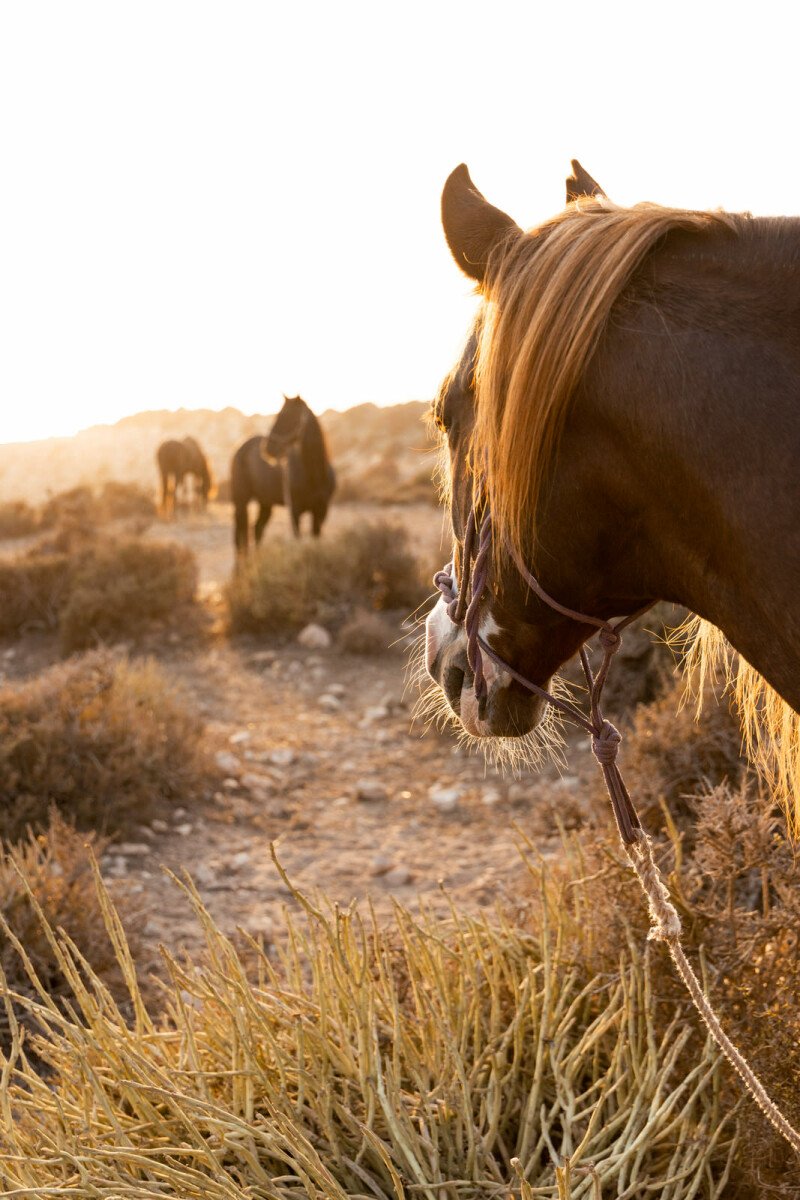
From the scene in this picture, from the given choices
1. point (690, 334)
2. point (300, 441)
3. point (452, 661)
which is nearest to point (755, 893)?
point (452, 661)

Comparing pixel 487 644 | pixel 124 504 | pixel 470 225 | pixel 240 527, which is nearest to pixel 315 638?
pixel 240 527

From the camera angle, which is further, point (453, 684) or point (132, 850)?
point (132, 850)

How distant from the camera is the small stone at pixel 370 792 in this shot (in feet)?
16.9

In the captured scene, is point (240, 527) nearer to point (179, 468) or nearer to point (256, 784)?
point (256, 784)

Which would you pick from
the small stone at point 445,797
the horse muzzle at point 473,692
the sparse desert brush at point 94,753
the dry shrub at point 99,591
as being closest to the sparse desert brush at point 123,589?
the dry shrub at point 99,591

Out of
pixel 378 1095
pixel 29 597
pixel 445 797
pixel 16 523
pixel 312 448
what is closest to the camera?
pixel 378 1095

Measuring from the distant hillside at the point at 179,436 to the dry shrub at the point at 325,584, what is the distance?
17.3 meters

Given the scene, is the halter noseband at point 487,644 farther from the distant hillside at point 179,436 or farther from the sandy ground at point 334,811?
the distant hillside at point 179,436

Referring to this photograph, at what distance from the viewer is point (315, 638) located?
809cm

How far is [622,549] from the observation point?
139cm

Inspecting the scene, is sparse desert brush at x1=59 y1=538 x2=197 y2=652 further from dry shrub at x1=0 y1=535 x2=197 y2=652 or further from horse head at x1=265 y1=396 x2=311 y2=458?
horse head at x1=265 y1=396 x2=311 y2=458

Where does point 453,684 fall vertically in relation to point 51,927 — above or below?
above

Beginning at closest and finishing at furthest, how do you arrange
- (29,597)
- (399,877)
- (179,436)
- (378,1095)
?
(378,1095)
(399,877)
(29,597)
(179,436)

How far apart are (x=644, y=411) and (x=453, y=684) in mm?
624
